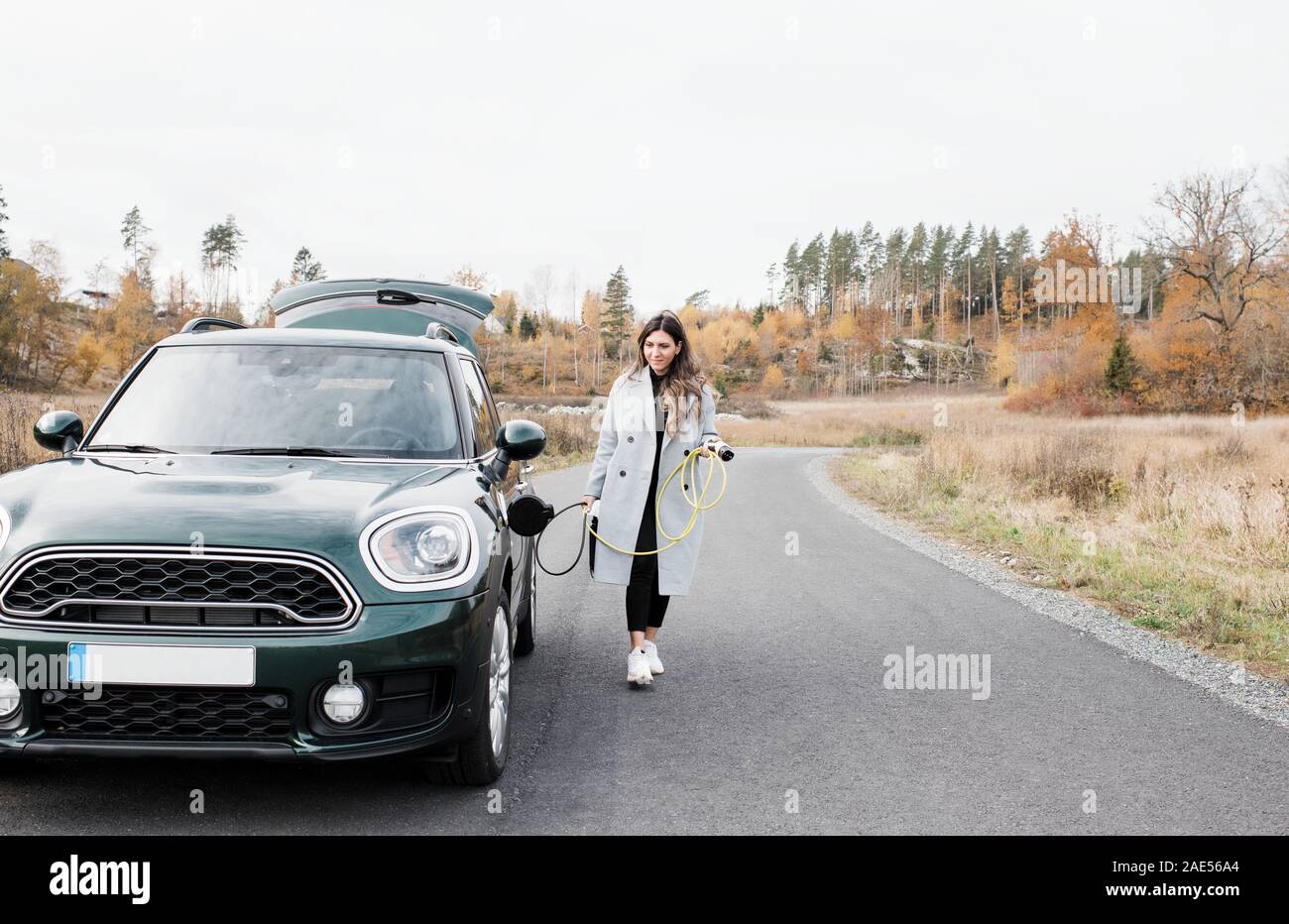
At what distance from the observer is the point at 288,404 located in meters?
4.41

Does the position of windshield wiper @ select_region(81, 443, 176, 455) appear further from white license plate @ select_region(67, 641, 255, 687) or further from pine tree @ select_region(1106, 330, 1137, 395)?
pine tree @ select_region(1106, 330, 1137, 395)

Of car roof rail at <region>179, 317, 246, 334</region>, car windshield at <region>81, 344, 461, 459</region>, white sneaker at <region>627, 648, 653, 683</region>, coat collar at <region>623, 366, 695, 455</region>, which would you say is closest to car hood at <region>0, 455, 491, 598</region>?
car windshield at <region>81, 344, 461, 459</region>

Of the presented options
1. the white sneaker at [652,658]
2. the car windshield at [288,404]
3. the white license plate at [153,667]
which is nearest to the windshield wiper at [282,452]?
the car windshield at [288,404]

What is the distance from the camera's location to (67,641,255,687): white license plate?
119 inches

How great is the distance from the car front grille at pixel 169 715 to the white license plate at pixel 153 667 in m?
0.06

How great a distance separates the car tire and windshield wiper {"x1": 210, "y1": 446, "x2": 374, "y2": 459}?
0.95 m

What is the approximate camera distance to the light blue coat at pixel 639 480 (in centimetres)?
544

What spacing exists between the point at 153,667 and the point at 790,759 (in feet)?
8.38

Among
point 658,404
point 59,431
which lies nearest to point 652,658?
point 658,404

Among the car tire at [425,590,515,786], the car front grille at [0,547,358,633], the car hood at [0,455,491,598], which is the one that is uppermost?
the car hood at [0,455,491,598]

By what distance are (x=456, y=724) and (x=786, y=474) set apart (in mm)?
20116

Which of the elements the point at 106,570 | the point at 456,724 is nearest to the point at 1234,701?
the point at 456,724
